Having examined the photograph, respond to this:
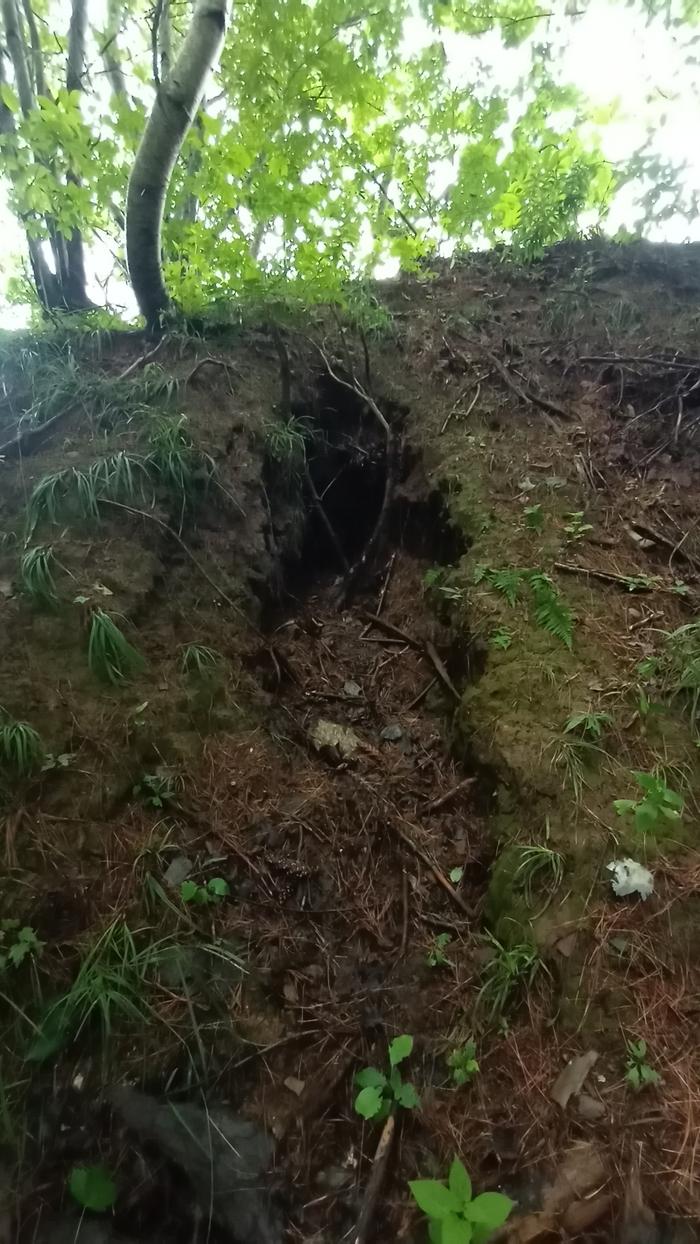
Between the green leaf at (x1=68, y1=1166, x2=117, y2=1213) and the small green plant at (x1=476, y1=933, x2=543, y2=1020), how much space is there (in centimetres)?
130

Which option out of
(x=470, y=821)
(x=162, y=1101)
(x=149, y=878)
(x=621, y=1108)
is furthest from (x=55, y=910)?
(x=621, y=1108)

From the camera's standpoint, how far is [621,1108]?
2.00 m

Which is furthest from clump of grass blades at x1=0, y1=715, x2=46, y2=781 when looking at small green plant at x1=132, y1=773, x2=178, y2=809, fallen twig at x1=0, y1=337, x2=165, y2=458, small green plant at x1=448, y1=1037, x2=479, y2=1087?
fallen twig at x1=0, y1=337, x2=165, y2=458

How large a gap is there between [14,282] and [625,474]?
5.32 metres

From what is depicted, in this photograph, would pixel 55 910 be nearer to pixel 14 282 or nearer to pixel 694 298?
pixel 14 282

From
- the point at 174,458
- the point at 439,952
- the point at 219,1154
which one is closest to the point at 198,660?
the point at 174,458

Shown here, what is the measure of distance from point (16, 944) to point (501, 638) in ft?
8.11

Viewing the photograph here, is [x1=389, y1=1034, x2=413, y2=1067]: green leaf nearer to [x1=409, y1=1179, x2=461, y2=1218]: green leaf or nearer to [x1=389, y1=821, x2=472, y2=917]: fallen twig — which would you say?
[x1=409, y1=1179, x2=461, y2=1218]: green leaf

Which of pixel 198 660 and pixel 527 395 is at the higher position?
pixel 527 395

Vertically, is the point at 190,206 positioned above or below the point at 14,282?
above

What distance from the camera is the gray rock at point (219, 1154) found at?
193 cm

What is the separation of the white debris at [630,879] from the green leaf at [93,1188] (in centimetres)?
192

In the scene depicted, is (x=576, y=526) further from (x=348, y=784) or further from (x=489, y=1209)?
(x=489, y=1209)

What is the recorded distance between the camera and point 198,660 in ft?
10.8
